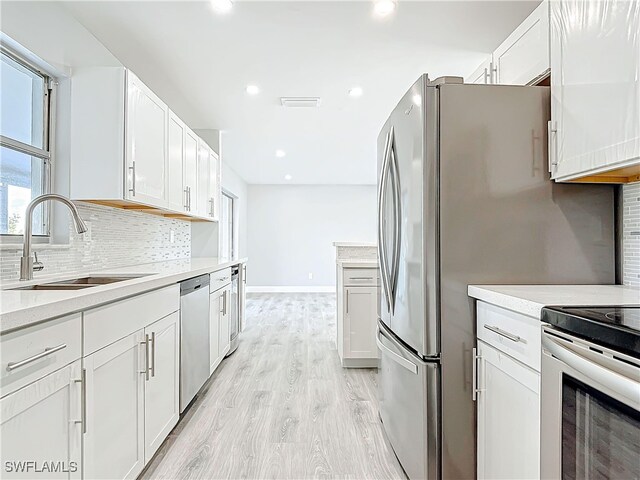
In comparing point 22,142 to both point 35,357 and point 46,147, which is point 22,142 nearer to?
point 46,147

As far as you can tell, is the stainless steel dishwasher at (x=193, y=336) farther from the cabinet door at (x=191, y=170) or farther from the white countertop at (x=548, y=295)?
the white countertop at (x=548, y=295)

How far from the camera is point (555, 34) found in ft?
5.27

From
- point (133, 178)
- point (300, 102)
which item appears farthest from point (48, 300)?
point (300, 102)

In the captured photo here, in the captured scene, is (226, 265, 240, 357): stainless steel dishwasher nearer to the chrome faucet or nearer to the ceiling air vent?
the ceiling air vent

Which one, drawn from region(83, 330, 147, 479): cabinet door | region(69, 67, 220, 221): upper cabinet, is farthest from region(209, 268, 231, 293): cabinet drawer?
region(83, 330, 147, 479): cabinet door

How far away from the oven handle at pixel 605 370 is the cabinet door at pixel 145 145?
7.32ft

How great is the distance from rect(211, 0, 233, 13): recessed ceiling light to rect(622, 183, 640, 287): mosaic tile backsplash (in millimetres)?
2153

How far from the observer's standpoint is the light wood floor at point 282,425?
191 cm

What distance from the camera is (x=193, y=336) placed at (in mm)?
2523

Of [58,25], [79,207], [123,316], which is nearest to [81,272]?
[79,207]

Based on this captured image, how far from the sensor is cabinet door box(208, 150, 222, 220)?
442 centimetres

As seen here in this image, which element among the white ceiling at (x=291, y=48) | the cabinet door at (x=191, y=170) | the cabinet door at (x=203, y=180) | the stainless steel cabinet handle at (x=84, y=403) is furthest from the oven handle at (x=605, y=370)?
the cabinet door at (x=203, y=180)

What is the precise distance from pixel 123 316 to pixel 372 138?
4194 millimetres

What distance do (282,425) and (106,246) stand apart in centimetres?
171
